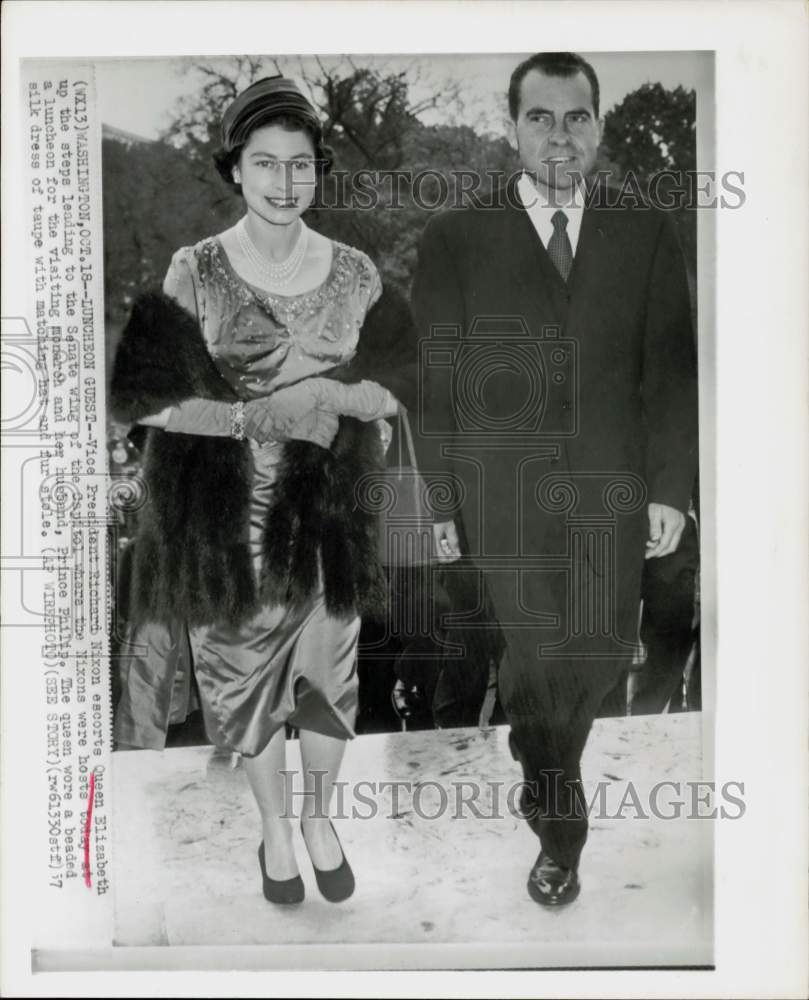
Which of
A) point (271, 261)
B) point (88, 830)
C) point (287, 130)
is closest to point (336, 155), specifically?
point (287, 130)

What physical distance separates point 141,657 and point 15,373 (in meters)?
0.57

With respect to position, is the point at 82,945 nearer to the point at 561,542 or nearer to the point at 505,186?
the point at 561,542

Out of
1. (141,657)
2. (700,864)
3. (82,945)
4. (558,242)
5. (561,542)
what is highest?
(558,242)

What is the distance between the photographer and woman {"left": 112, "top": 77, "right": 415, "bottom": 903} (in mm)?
2199

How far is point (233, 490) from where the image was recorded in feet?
7.20

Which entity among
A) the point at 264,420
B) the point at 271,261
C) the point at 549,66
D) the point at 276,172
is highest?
the point at 549,66

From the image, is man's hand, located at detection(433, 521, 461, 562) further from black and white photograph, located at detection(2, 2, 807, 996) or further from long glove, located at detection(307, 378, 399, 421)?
long glove, located at detection(307, 378, 399, 421)

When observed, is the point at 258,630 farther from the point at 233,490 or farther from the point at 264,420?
the point at 264,420

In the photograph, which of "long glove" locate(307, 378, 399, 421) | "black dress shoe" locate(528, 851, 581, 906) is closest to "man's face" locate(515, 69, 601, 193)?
"long glove" locate(307, 378, 399, 421)

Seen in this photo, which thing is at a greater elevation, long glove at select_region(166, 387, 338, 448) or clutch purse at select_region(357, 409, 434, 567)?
long glove at select_region(166, 387, 338, 448)

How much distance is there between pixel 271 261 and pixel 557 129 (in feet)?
1.88

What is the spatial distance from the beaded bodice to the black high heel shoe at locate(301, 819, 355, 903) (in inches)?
33.1

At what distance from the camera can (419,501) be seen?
2.23 meters

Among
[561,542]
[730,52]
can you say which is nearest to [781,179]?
[730,52]
